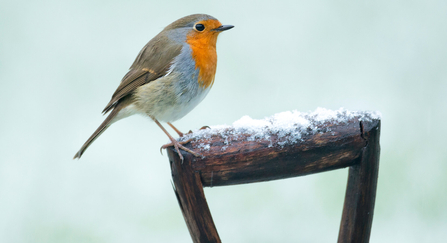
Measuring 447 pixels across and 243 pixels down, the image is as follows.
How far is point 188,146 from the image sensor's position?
6.54 ft

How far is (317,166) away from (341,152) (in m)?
0.15

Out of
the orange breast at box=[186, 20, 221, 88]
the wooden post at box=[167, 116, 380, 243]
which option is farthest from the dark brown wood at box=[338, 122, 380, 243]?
the orange breast at box=[186, 20, 221, 88]

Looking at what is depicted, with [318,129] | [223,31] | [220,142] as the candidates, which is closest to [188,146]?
[220,142]

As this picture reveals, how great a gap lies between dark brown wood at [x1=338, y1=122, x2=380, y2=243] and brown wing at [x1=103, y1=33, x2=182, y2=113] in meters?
1.28

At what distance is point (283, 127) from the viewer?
6.53 feet

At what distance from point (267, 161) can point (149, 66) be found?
3.50 feet

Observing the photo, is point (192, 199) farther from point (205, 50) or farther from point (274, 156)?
point (205, 50)

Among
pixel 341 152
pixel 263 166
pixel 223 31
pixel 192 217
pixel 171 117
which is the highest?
pixel 223 31

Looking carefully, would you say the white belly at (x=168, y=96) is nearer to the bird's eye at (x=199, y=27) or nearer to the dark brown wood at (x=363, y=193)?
the bird's eye at (x=199, y=27)

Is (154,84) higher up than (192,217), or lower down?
higher up

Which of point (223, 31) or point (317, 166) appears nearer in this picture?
point (317, 166)

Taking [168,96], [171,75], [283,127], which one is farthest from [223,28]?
[283,127]

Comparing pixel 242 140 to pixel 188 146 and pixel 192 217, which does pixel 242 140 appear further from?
pixel 192 217

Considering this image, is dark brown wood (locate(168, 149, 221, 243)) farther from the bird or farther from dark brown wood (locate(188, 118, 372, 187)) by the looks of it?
the bird
